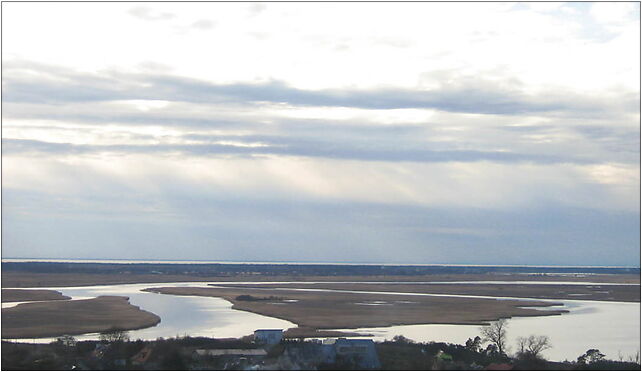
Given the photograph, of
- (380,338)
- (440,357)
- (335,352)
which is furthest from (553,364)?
(380,338)

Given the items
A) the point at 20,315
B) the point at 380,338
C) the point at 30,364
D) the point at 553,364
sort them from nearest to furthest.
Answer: the point at 30,364
the point at 553,364
the point at 380,338
the point at 20,315

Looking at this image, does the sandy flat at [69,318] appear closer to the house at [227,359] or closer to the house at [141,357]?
the house at [141,357]

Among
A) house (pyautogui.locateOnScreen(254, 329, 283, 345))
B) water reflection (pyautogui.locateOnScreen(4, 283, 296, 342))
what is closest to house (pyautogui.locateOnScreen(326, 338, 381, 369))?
house (pyautogui.locateOnScreen(254, 329, 283, 345))

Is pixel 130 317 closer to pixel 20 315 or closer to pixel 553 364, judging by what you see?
pixel 20 315

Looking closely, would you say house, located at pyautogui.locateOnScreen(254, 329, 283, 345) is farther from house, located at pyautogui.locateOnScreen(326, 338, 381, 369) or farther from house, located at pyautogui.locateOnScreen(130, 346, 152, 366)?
house, located at pyautogui.locateOnScreen(130, 346, 152, 366)

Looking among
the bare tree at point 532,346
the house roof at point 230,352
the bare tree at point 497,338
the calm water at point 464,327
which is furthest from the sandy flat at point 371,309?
the house roof at point 230,352

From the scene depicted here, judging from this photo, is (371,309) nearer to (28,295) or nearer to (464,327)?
(464,327)
